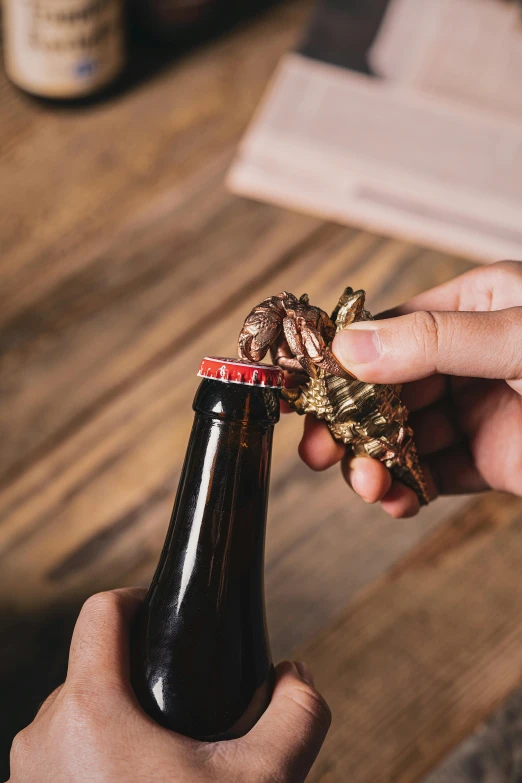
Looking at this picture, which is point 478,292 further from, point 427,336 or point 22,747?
point 22,747

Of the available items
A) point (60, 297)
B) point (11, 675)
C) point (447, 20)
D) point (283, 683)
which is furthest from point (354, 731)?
point (447, 20)

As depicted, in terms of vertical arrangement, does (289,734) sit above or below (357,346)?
below

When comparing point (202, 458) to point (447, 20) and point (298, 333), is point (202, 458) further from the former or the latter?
point (447, 20)

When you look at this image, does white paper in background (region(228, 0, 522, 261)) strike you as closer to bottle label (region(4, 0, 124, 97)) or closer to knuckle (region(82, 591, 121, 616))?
bottle label (region(4, 0, 124, 97))

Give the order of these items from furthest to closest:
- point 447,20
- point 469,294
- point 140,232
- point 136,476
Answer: point 447,20 → point 140,232 → point 136,476 → point 469,294

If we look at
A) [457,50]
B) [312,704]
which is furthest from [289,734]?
[457,50]

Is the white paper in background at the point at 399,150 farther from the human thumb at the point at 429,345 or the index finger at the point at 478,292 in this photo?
the human thumb at the point at 429,345

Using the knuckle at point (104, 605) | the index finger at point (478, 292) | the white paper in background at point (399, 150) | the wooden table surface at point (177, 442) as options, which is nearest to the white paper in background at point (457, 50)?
the white paper in background at point (399, 150)

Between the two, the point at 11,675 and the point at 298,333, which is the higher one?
the point at 298,333
